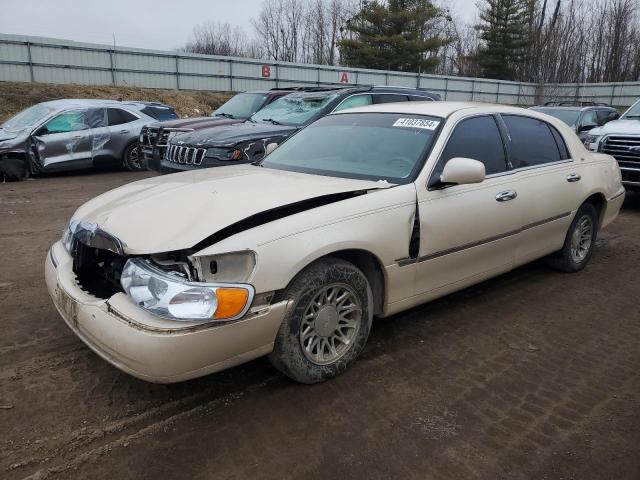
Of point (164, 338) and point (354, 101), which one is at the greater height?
point (354, 101)

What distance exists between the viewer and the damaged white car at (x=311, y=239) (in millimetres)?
2551

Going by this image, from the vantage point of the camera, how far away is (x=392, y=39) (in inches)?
1623

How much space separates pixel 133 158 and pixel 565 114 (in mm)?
10335

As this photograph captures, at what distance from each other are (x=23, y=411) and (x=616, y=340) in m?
3.88

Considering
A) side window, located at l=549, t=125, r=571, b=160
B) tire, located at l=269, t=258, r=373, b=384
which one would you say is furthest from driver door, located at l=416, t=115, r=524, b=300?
side window, located at l=549, t=125, r=571, b=160

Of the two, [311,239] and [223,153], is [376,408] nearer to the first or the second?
[311,239]

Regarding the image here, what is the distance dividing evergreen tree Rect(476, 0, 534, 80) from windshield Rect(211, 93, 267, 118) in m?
43.7

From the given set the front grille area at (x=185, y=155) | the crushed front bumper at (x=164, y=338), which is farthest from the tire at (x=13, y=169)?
the crushed front bumper at (x=164, y=338)

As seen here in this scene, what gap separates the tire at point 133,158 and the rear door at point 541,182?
914cm

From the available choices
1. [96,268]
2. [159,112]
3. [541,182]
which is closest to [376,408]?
[96,268]

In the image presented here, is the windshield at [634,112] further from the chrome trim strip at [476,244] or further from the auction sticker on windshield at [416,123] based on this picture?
the auction sticker on windshield at [416,123]

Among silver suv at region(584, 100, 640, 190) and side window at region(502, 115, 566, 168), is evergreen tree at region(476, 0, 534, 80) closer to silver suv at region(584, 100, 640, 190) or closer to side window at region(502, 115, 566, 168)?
silver suv at region(584, 100, 640, 190)

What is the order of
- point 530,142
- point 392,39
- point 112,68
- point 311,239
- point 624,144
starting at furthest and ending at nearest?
point 392,39 → point 112,68 → point 624,144 → point 530,142 → point 311,239

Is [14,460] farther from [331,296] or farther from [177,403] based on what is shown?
[331,296]
